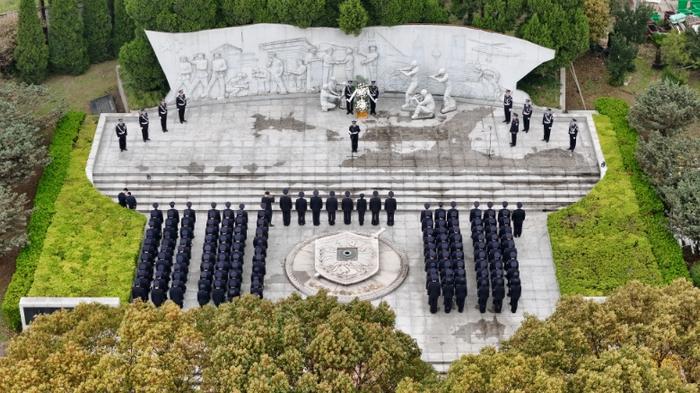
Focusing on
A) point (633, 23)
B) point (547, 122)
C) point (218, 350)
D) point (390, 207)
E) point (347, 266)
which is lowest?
point (347, 266)

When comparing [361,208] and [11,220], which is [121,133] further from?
[361,208]

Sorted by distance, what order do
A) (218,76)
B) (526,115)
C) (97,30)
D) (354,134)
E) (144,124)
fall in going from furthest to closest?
(97,30) < (218,76) < (526,115) < (144,124) < (354,134)

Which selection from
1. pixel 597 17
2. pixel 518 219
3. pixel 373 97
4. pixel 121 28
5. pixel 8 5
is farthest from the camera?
pixel 8 5

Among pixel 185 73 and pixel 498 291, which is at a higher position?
pixel 185 73

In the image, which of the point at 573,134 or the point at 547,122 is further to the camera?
the point at 547,122

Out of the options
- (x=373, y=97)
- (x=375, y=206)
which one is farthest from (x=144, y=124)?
(x=375, y=206)

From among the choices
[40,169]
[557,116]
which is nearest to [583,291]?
[557,116]
